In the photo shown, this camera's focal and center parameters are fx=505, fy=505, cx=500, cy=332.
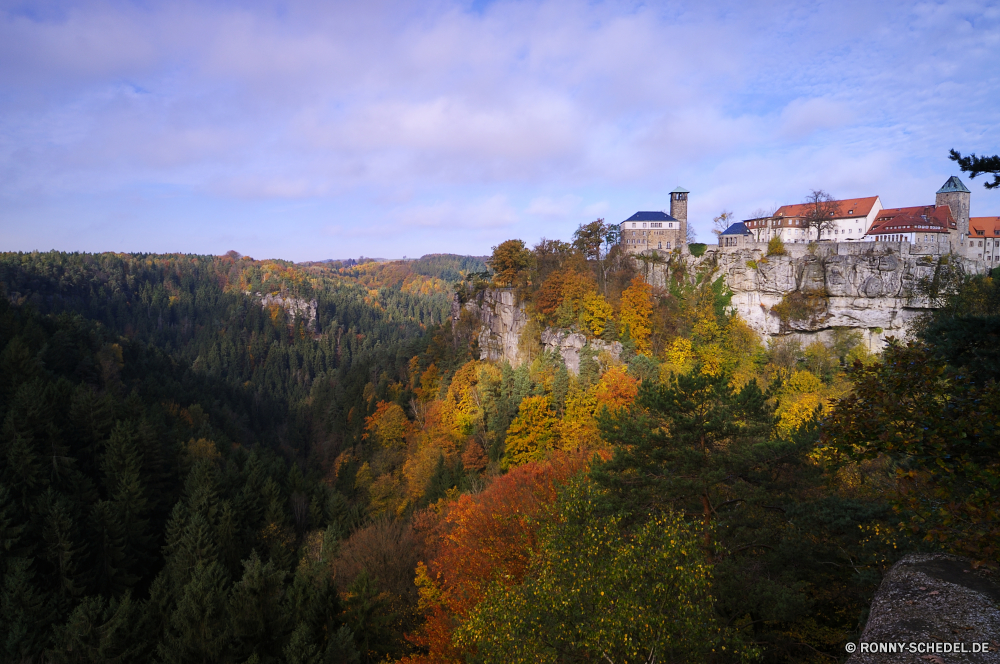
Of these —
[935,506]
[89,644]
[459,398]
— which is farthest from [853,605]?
[459,398]

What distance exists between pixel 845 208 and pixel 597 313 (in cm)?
2985

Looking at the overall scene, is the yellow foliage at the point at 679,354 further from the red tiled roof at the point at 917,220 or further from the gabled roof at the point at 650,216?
the red tiled roof at the point at 917,220

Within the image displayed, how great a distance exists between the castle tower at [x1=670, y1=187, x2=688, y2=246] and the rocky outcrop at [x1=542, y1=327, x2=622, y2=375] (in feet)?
54.3

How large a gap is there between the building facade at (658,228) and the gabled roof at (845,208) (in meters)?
11.3

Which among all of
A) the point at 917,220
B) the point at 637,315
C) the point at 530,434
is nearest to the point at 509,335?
the point at 637,315

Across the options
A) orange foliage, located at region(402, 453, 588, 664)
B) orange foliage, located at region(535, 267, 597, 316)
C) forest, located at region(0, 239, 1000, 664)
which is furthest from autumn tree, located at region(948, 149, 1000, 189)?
orange foliage, located at region(535, 267, 597, 316)

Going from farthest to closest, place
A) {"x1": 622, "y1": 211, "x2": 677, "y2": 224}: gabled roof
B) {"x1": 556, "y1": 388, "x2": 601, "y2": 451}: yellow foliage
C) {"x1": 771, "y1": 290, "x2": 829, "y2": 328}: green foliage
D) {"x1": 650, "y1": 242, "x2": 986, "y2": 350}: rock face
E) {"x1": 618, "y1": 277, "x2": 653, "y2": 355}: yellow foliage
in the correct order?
{"x1": 622, "y1": 211, "x2": 677, "y2": 224}: gabled roof
{"x1": 771, "y1": 290, "x2": 829, "y2": 328}: green foliage
{"x1": 650, "y1": 242, "x2": 986, "y2": 350}: rock face
{"x1": 618, "y1": 277, "x2": 653, "y2": 355}: yellow foliage
{"x1": 556, "y1": 388, "x2": 601, "y2": 451}: yellow foliage

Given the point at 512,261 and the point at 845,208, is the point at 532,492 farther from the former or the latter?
the point at 845,208

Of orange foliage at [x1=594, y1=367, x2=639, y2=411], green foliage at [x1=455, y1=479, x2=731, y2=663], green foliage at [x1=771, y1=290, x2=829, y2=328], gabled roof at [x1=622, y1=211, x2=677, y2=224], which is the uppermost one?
gabled roof at [x1=622, y1=211, x2=677, y2=224]

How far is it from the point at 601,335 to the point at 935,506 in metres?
34.1

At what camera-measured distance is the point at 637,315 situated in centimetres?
4062

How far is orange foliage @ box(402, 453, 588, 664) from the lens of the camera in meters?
16.5

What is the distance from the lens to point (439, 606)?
20328 millimetres

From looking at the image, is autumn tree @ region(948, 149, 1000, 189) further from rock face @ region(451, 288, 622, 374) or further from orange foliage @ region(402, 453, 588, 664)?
rock face @ region(451, 288, 622, 374)
